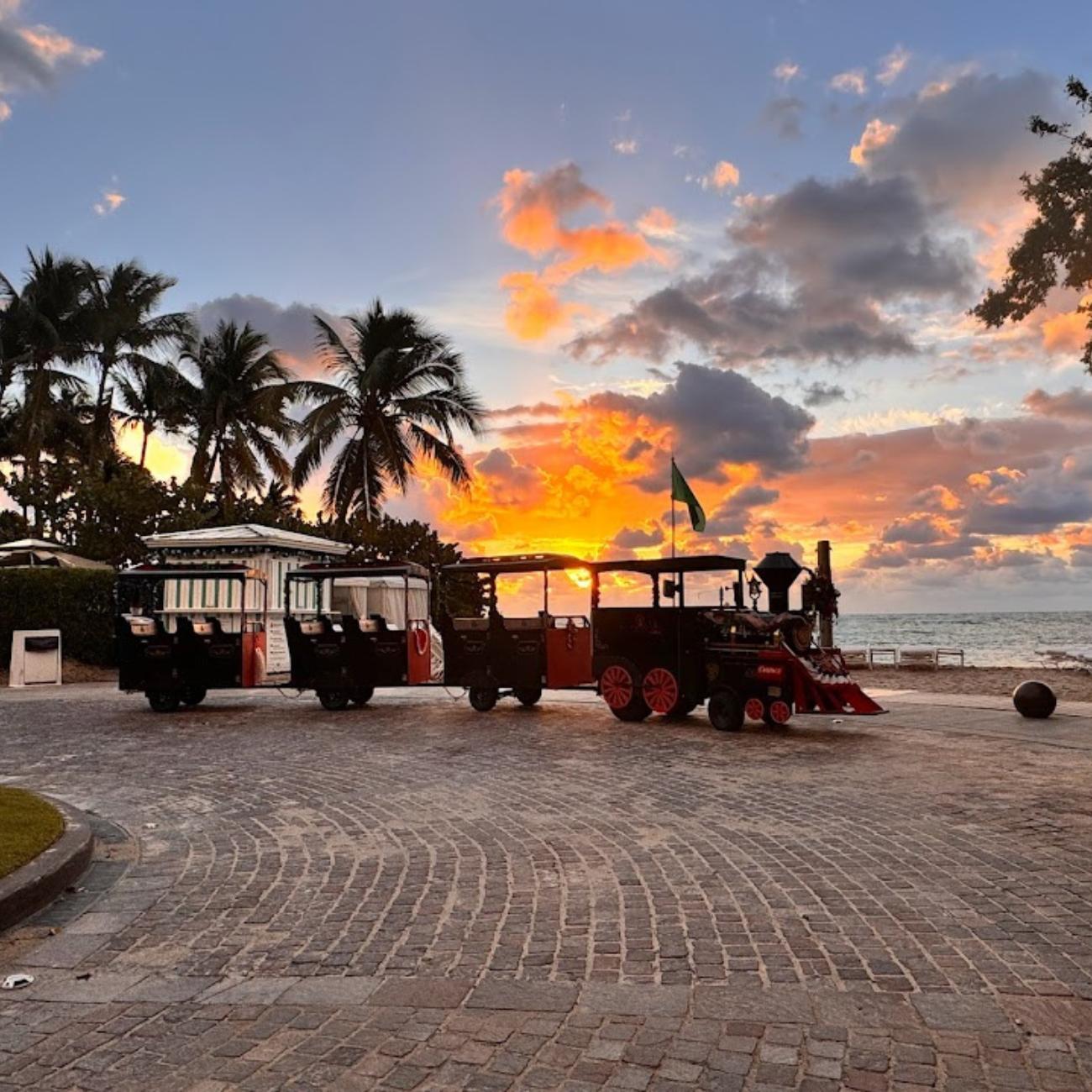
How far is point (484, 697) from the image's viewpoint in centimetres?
1753

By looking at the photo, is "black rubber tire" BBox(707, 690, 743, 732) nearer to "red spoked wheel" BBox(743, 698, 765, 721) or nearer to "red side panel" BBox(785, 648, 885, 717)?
"red spoked wheel" BBox(743, 698, 765, 721)

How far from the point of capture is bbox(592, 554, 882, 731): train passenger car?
13.9 m

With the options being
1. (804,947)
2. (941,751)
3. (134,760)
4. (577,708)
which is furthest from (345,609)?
(804,947)

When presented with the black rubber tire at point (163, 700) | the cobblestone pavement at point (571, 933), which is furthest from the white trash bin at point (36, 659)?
the cobblestone pavement at point (571, 933)

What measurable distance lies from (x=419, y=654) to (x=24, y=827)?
37.4ft

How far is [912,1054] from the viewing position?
3713 mm

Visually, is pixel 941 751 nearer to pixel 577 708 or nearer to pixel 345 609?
pixel 577 708

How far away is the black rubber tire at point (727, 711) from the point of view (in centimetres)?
1401

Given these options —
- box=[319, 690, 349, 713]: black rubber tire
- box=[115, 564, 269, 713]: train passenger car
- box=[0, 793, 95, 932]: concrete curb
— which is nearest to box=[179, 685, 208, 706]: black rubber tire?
box=[115, 564, 269, 713]: train passenger car

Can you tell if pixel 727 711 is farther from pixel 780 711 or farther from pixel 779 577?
pixel 779 577

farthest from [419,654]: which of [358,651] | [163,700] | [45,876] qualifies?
[45,876]

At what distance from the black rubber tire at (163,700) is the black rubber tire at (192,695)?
20 cm

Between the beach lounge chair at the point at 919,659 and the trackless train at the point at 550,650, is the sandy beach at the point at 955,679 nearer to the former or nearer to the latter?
the beach lounge chair at the point at 919,659

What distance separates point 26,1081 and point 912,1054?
3.28m
